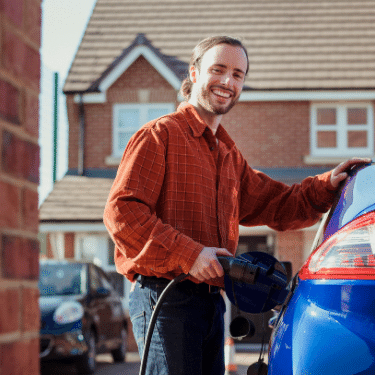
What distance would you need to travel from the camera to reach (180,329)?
2.30 m

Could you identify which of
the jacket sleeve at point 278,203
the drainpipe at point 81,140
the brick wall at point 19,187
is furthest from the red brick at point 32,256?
the drainpipe at point 81,140

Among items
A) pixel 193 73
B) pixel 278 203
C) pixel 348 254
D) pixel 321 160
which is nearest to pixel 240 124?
pixel 321 160

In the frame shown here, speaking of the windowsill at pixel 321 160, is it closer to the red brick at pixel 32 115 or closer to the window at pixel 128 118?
the window at pixel 128 118

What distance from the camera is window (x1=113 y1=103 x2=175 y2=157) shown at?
15.0m

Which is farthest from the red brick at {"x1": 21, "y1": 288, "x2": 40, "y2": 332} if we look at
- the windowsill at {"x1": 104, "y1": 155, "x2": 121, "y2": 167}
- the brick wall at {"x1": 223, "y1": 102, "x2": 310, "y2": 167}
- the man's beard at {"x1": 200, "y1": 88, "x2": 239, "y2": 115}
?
the windowsill at {"x1": 104, "y1": 155, "x2": 121, "y2": 167}

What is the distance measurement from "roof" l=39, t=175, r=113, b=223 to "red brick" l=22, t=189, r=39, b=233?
12977 mm

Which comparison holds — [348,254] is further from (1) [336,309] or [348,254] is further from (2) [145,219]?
(2) [145,219]

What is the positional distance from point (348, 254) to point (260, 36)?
1493cm

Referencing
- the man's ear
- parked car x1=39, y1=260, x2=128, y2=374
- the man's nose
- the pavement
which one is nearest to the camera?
the man's nose

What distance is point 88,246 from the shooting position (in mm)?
15156

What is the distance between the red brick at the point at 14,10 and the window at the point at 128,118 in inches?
541

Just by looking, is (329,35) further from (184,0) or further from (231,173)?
(231,173)

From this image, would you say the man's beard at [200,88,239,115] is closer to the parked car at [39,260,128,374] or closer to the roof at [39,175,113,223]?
the parked car at [39,260,128,374]

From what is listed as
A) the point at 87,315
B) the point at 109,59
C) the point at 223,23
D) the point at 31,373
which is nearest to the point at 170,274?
the point at 31,373
